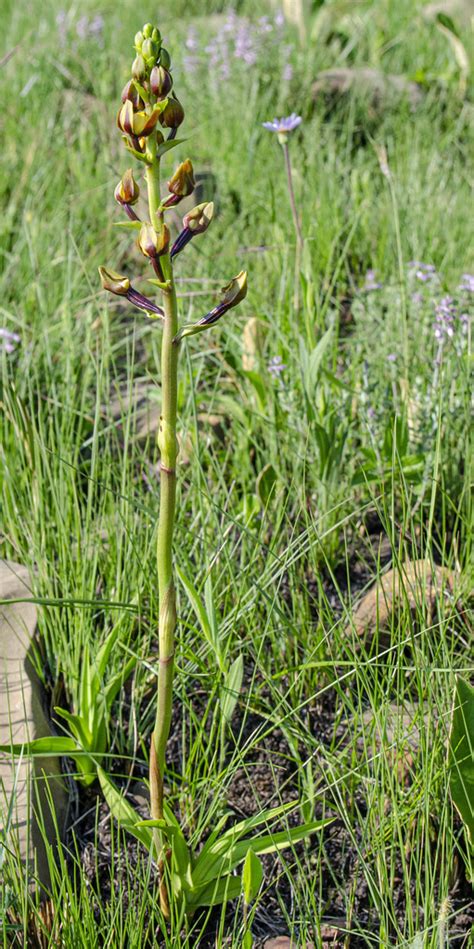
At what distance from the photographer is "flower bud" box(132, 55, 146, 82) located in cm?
92

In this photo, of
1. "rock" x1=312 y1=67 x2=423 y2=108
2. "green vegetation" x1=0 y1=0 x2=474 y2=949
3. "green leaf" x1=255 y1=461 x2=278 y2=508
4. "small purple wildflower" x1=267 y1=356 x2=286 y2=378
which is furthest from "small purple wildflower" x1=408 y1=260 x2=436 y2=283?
"rock" x1=312 y1=67 x2=423 y2=108

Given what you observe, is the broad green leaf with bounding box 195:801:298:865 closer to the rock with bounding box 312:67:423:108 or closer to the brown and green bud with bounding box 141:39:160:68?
the brown and green bud with bounding box 141:39:160:68

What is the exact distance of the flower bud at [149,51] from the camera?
0.92 m

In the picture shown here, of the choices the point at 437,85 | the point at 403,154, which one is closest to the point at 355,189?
the point at 403,154

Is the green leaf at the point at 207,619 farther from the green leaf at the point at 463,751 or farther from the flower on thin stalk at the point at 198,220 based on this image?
the flower on thin stalk at the point at 198,220

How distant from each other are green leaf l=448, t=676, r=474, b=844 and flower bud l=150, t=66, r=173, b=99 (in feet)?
2.67

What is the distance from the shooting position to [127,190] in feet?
3.22

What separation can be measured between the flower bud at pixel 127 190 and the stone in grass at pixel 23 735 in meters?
0.59

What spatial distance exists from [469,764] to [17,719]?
689mm

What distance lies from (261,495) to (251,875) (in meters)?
0.87

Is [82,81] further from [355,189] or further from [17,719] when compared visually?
[17,719]

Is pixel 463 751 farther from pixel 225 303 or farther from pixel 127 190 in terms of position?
pixel 127 190

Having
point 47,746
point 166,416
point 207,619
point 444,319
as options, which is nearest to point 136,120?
point 166,416

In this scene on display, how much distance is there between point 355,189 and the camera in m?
2.91
